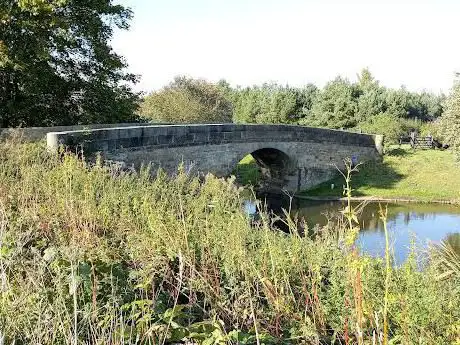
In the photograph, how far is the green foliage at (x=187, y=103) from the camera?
32.9 m

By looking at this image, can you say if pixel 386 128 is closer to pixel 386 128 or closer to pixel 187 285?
pixel 386 128

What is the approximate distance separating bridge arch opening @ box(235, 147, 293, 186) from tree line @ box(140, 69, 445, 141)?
840 cm

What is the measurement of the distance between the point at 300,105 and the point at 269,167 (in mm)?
14357

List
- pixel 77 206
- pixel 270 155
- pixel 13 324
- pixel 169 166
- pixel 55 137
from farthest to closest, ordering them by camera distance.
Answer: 1. pixel 270 155
2. pixel 169 166
3. pixel 55 137
4. pixel 77 206
5. pixel 13 324

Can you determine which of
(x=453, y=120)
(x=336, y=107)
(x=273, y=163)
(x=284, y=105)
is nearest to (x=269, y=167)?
(x=273, y=163)

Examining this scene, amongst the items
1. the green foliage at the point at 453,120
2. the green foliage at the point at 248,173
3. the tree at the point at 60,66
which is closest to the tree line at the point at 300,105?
the green foliage at the point at 248,173

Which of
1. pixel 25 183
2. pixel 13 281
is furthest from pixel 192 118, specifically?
pixel 13 281

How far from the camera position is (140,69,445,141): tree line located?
105 ft

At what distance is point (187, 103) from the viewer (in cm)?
3303

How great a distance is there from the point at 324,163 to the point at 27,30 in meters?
13.8

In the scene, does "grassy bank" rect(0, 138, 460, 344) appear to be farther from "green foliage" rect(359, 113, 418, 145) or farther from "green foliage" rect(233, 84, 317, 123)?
"green foliage" rect(233, 84, 317, 123)

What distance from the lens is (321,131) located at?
22000mm

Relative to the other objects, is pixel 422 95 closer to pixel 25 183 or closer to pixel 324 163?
pixel 324 163

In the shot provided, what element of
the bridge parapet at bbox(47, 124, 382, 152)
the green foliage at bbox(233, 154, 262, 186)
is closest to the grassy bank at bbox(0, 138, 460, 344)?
the bridge parapet at bbox(47, 124, 382, 152)
